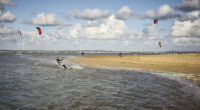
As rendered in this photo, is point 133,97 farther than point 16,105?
Yes

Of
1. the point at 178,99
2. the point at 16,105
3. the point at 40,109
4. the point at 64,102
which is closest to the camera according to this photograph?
the point at 40,109

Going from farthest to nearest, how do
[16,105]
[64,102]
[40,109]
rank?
[64,102] → [16,105] → [40,109]

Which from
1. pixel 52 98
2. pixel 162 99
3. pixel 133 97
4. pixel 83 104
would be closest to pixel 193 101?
pixel 162 99

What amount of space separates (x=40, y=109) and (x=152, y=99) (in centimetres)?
731

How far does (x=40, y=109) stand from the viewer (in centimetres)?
914

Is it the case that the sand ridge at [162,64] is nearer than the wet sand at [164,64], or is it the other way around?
the wet sand at [164,64]

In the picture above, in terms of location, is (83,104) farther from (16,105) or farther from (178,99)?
(178,99)

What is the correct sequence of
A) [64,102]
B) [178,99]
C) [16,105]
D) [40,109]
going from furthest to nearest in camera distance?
1. [178,99]
2. [64,102]
3. [16,105]
4. [40,109]

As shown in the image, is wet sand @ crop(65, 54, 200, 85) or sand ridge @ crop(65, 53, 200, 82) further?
sand ridge @ crop(65, 53, 200, 82)

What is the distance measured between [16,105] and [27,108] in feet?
3.45

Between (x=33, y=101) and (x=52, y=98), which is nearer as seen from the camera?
(x=33, y=101)

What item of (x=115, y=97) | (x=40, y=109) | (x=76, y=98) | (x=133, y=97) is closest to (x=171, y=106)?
(x=133, y=97)

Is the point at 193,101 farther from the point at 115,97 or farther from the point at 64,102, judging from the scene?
the point at 64,102

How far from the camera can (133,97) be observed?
11.8m
